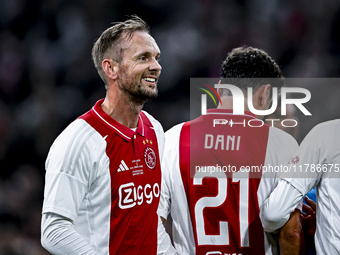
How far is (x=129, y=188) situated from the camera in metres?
1.54

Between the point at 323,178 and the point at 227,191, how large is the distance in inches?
17.5

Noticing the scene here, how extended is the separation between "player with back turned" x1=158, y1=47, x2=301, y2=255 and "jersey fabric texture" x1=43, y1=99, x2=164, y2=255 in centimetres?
17

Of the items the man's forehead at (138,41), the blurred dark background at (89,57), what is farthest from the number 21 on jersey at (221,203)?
the blurred dark background at (89,57)

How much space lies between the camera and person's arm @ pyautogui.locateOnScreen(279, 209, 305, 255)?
5.44 feet

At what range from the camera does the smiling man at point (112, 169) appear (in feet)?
4.49

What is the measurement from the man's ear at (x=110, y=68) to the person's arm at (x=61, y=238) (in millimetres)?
674

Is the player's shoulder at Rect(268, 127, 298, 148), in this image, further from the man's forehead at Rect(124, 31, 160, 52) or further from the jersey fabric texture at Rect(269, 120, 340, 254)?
the man's forehead at Rect(124, 31, 160, 52)

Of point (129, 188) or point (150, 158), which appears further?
point (150, 158)

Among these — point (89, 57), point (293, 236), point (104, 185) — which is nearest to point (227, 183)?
point (293, 236)

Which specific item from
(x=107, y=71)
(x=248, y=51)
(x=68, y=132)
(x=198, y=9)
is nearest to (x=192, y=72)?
(x=198, y=9)

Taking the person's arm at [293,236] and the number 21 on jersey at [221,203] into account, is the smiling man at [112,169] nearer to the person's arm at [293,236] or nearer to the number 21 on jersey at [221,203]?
the number 21 on jersey at [221,203]

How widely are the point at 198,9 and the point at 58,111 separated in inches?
82.8

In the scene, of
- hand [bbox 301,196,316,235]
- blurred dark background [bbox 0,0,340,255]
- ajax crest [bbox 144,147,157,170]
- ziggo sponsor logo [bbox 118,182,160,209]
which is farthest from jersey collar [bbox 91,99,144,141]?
blurred dark background [bbox 0,0,340,255]

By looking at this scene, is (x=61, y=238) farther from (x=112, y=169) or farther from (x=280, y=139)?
(x=280, y=139)
